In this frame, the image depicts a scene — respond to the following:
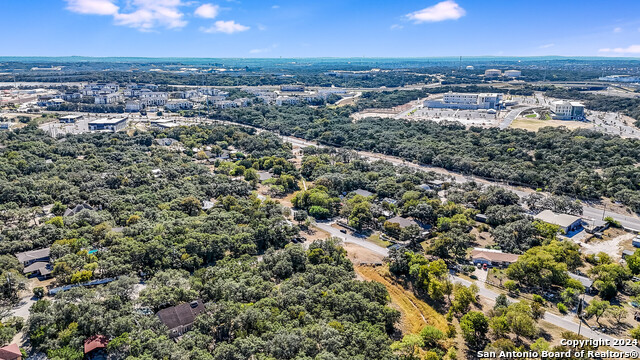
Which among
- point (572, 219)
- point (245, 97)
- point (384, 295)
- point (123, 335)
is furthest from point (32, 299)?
point (245, 97)

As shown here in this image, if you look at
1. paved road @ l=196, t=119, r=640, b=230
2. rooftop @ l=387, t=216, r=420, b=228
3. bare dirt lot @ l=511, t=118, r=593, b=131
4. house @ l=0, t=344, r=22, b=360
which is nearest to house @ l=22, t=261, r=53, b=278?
house @ l=0, t=344, r=22, b=360

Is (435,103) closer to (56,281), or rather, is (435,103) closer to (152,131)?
(152,131)

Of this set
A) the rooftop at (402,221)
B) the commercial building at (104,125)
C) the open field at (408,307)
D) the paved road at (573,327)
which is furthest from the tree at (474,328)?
the commercial building at (104,125)

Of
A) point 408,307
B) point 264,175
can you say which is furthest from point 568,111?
point 408,307

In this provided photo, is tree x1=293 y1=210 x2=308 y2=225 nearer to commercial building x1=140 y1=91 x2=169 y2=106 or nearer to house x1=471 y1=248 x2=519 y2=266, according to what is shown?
house x1=471 y1=248 x2=519 y2=266

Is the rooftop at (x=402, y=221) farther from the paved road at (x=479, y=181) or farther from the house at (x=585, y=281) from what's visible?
the paved road at (x=479, y=181)
